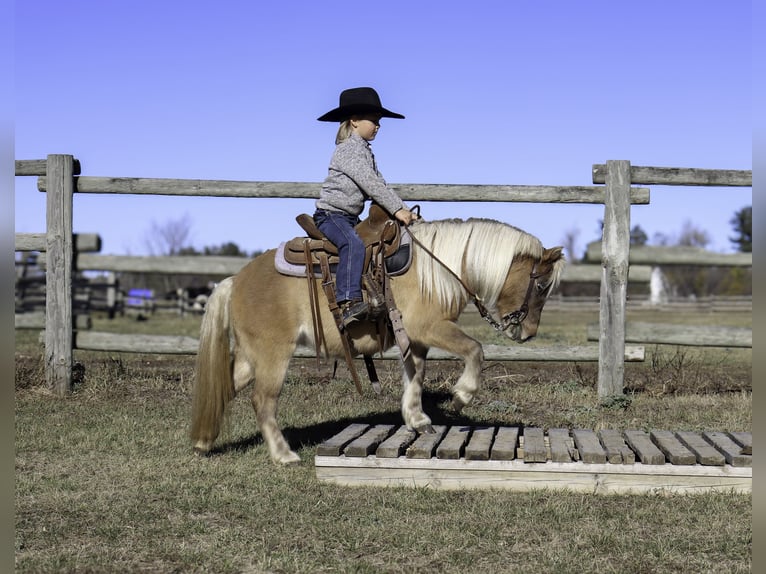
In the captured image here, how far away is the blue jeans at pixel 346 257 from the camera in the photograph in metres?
6.51

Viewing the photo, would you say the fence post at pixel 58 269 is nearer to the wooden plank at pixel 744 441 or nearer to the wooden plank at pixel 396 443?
the wooden plank at pixel 396 443

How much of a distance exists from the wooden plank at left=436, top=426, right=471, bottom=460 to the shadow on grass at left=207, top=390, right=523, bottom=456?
90 centimetres

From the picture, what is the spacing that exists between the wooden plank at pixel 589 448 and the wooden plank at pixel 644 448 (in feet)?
0.85

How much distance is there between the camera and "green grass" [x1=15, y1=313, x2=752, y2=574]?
4520 millimetres

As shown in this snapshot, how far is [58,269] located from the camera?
10.0 metres

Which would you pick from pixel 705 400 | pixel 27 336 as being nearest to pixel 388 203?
pixel 705 400

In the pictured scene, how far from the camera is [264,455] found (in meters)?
7.06

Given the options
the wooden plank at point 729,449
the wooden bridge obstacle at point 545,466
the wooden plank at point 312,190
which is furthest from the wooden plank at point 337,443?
the wooden plank at point 312,190

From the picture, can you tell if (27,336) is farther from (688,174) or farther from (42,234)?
(688,174)

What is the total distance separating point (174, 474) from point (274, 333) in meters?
1.36

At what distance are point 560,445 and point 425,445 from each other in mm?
1023

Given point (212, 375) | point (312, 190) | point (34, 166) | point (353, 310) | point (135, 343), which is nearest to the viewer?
point (353, 310)

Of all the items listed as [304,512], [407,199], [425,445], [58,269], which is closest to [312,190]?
[407,199]

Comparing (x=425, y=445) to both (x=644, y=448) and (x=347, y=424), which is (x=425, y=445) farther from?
(x=347, y=424)
